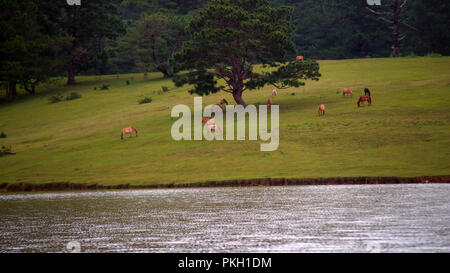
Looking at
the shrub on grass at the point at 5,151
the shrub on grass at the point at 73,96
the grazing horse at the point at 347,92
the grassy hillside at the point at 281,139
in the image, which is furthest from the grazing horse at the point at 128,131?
the shrub on grass at the point at 73,96

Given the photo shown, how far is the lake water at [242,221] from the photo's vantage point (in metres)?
19.2

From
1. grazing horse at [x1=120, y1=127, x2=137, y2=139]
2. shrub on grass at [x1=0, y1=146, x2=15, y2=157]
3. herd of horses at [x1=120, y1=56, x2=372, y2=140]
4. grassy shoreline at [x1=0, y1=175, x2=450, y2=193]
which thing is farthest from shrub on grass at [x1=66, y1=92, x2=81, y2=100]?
grassy shoreline at [x1=0, y1=175, x2=450, y2=193]

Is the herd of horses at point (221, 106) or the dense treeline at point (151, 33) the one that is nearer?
the herd of horses at point (221, 106)

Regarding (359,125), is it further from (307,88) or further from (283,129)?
(307,88)

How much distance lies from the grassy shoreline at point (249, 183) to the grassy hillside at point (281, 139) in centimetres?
72

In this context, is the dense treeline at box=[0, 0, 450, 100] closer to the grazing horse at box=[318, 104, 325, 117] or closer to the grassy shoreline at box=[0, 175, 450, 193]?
the grazing horse at box=[318, 104, 325, 117]

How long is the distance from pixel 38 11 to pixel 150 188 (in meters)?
64.8

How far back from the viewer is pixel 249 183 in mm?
37938

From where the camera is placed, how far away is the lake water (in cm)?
1925

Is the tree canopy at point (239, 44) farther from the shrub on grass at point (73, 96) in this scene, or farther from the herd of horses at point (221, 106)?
the shrub on grass at point (73, 96)

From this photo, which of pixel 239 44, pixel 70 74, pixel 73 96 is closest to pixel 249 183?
pixel 239 44

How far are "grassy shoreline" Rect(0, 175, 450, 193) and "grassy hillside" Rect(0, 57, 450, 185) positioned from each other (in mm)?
725

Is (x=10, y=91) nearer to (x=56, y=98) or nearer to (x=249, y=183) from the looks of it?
(x=56, y=98)

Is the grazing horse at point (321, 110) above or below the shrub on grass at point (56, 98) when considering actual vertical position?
below
